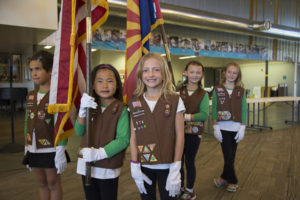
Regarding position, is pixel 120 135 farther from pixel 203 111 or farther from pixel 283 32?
pixel 283 32

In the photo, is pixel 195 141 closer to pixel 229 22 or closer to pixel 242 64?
pixel 229 22

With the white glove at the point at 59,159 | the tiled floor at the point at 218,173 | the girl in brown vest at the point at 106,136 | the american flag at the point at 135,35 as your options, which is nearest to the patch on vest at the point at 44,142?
the white glove at the point at 59,159

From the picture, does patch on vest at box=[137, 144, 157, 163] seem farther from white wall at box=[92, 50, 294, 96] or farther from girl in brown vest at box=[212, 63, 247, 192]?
white wall at box=[92, 50, 294, 96]

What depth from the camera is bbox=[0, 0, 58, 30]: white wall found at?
9.04ft

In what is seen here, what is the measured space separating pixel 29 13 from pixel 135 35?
1782 mm

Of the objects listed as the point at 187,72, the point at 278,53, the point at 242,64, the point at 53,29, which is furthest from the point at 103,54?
the point at 242,64

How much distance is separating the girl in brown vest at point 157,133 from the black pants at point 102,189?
151 mm

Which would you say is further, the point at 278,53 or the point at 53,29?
the point at 278,53

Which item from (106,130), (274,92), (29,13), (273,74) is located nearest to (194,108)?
(106,130)

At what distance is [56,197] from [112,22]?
480cm

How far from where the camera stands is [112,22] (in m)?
5.80

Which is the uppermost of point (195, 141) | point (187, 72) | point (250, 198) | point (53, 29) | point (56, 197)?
point (53, 29)

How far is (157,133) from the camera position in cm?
142

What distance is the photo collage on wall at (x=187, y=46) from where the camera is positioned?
5683mm
